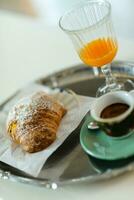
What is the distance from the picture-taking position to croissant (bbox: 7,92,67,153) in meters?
0.71

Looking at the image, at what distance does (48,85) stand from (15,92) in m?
0.07

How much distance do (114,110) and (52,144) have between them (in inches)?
4.3

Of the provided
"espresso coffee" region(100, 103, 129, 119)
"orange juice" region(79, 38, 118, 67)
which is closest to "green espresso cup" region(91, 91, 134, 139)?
"espresso coffee" region(100, 103, 129, 119)

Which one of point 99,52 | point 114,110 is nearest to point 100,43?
point 99,52

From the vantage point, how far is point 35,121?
28.5 inches

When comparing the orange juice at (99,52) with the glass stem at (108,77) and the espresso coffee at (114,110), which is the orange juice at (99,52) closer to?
the glass stem at (108,77)

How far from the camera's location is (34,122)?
2.37ft

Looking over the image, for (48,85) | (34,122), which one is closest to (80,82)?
(48,85)

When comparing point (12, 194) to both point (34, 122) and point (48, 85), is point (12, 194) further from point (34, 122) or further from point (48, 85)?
point (48, 85)

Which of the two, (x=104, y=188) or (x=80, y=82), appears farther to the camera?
(x=80, y=82)

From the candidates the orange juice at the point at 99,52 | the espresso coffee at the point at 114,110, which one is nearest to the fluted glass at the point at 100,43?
the orange juice at the point at 99,52

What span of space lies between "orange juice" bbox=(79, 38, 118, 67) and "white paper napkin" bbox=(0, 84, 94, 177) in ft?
0.21

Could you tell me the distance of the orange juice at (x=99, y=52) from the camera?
0.79m

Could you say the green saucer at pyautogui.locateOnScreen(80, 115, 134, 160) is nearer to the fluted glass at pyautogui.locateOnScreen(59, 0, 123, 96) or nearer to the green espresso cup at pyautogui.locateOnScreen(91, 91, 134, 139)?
the green espresso cup at pyautogui.locateOnScreen(91, 91, 134, 139)
